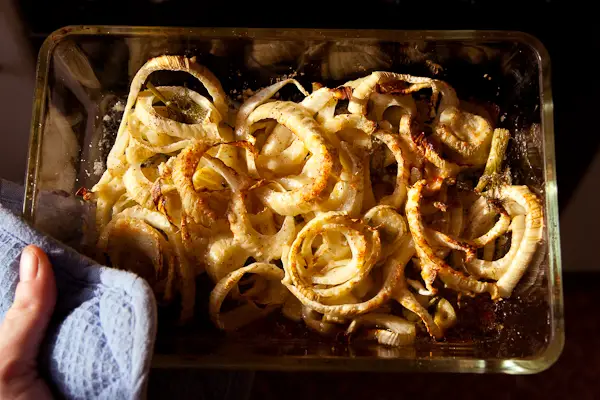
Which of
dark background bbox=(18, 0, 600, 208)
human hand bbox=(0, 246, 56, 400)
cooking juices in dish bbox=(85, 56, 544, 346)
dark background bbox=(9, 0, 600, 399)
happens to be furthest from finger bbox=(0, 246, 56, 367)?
dark background bbox=(18, 0, 600, 208)

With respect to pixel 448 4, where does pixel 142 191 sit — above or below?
below

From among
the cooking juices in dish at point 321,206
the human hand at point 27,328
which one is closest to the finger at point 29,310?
the human hand at point 27,328

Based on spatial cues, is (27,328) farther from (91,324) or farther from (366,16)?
(366,16)

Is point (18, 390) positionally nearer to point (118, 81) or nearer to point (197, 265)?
point (197, 265)

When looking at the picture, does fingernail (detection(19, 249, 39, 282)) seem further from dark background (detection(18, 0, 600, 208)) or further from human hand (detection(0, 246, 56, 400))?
dark background (detection(18, 0, 600, 208))

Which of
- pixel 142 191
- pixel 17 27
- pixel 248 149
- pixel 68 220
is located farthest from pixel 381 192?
pixel 17 27

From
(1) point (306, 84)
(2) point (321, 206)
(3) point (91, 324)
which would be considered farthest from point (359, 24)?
(3) point (91, 324)

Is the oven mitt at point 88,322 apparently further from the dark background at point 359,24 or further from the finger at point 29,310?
the dark background at point 359,24

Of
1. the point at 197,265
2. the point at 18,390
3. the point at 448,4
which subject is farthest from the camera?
the point at 448,4
